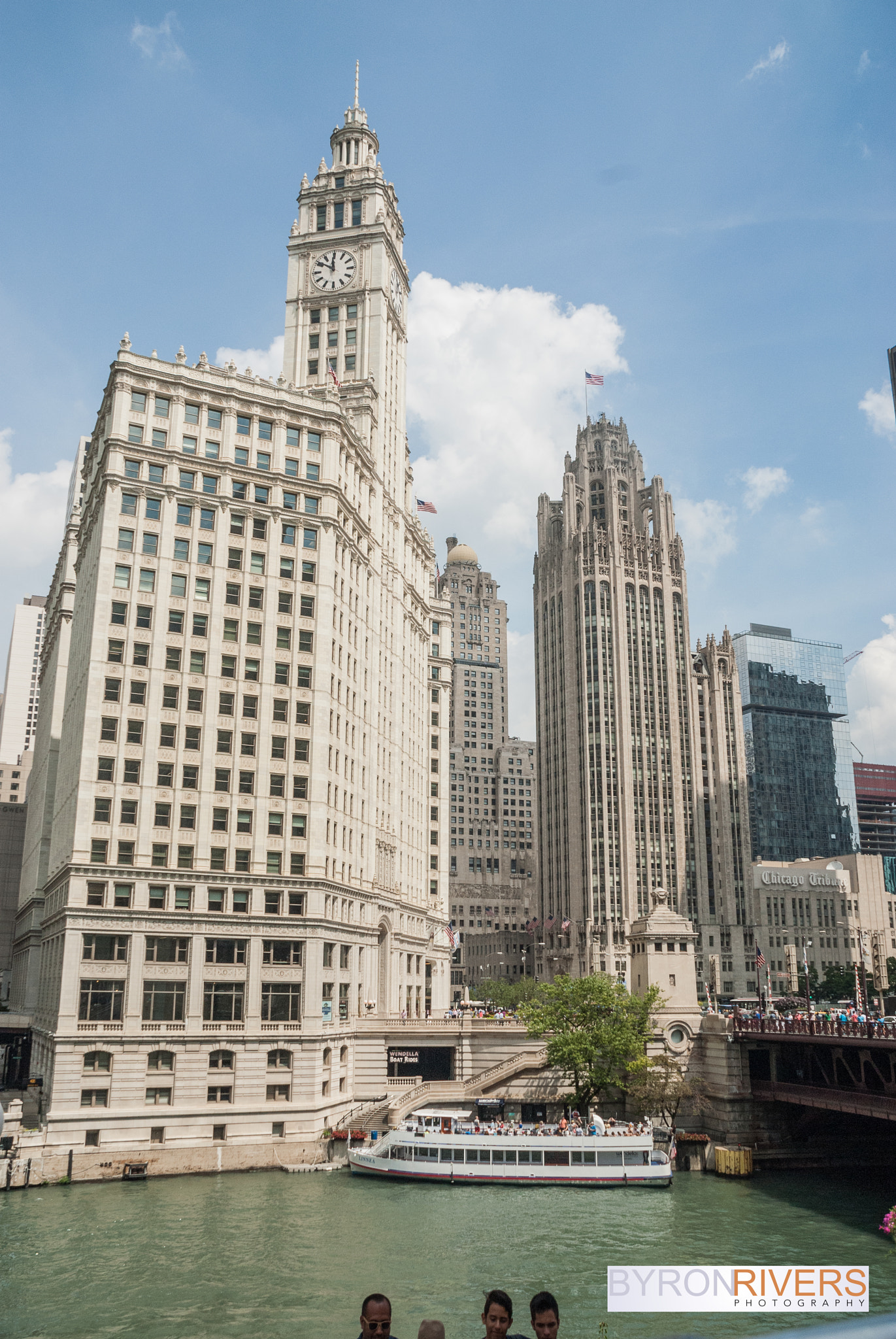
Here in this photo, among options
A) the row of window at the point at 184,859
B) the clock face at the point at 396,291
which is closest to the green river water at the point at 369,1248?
the row of window at the point at 184,859

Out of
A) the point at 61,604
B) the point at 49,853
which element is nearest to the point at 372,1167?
the point at 49,853

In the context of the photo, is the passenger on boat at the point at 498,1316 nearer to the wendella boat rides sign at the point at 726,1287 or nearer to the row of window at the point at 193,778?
the wendella boat rides sign at the point at 726,1287

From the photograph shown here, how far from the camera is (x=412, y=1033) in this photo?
86.6 m

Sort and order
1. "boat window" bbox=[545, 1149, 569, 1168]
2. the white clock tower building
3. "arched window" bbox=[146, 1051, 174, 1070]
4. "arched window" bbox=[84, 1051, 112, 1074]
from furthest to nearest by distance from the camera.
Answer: the white clock tower building → "arched window" bbox=[146, 1051, 174, 1070] → "arched window" bbox=[84, 1051, 112, 1074] → "boat window" bbox=[545, 1149, 569, 1168]

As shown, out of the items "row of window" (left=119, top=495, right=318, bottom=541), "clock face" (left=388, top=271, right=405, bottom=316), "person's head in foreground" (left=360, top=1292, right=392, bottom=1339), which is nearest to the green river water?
"person's head in foreground" (left=360, top=1292, right=392, bottom=1339)

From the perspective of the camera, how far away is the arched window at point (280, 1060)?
73438mm

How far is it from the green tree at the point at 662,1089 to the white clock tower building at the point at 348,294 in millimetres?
60257

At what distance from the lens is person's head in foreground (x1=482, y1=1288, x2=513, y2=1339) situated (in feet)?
32.8

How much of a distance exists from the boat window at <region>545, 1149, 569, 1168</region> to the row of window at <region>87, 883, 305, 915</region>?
934 inches

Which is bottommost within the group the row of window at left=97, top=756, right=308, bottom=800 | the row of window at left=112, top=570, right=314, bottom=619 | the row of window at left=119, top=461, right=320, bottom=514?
Result: the row of window at left=97, top=756, right=308, bottom=800

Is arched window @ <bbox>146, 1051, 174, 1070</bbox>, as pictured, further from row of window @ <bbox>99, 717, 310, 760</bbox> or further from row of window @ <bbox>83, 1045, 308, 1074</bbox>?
row of window @ <bbox>99, 717, 310, 760</bbox>

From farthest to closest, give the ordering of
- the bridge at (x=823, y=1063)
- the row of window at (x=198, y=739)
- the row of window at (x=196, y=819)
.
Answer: the row of window at (x=198, y=739)
the row of window at (x=196, y=819)
the bridge at (x=823, y=1063)

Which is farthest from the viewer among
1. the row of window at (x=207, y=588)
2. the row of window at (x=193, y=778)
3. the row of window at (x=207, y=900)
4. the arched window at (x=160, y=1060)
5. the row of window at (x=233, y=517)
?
the row of window at (x=233, y=517)

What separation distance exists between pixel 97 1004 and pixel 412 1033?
1091 inches
